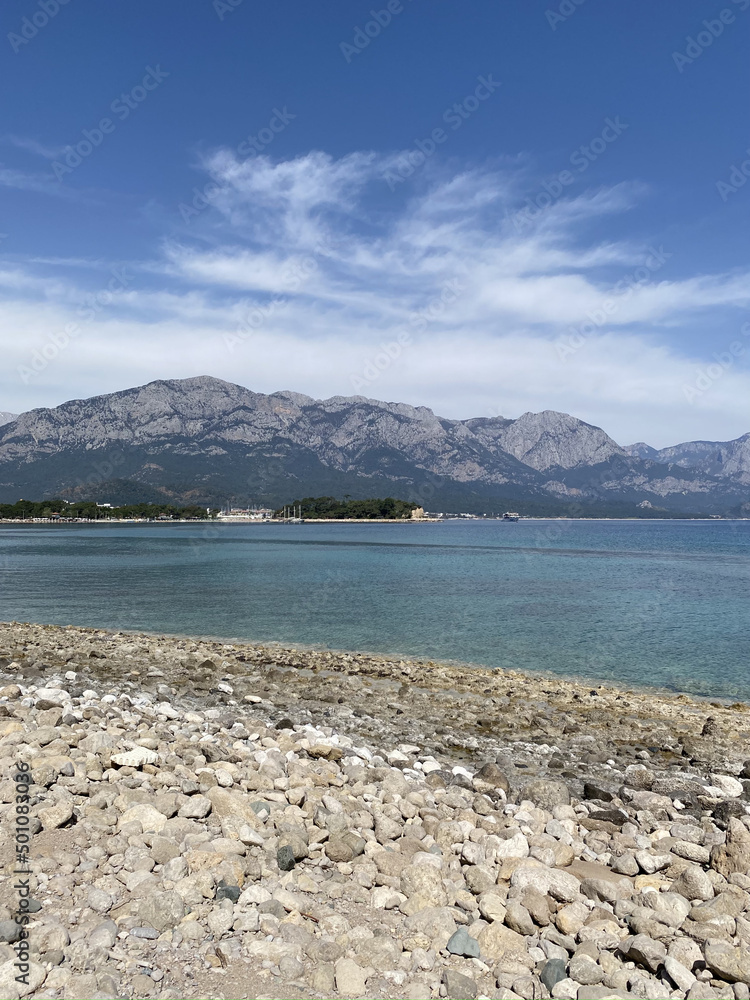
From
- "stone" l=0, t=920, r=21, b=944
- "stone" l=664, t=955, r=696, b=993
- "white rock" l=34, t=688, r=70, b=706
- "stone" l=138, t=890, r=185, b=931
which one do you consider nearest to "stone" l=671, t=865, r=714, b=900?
"stone" l=664, t=955, r=696, b=993

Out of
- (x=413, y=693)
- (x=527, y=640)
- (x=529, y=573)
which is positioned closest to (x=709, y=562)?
(x=529, y=573)

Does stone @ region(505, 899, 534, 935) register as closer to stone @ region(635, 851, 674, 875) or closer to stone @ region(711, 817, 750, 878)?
stone @ region(635, 851, 674, 875)

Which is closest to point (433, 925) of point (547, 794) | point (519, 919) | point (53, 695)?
point (519, 919)

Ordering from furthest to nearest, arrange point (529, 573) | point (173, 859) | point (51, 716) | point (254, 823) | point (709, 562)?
point (709, 562), point (529, 573), point (51, 716), point (254, 823), point (173, 859)

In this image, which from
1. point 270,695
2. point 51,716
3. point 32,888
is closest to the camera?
point 32,888

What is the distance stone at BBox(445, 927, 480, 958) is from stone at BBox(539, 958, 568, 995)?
604mm

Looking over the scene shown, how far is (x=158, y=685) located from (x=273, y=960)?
1304 centimetres

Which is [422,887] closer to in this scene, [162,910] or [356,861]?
[356,861]

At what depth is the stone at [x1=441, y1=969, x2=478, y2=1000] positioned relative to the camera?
5309 mm

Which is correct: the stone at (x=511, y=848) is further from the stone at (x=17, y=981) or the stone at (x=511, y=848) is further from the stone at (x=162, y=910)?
the stone at (x=17, y=981)

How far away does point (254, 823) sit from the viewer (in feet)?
25.4

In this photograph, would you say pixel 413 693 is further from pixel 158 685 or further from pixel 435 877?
pixel 435 877

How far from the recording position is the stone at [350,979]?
534cm

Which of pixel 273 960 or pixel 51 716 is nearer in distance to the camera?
pixel 273 960
